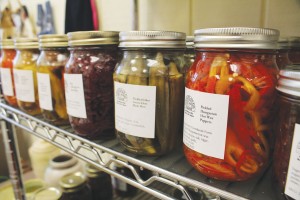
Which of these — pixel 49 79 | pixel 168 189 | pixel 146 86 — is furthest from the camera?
pixel 168 189

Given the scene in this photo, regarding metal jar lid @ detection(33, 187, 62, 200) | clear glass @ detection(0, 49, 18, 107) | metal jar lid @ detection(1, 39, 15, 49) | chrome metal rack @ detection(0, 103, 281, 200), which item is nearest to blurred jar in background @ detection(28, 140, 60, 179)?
metal jar lid @ detection(33, 187, 62, 200)

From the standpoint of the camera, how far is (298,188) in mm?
229

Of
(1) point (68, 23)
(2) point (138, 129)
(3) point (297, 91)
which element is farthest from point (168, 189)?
(1) point (68, 23)

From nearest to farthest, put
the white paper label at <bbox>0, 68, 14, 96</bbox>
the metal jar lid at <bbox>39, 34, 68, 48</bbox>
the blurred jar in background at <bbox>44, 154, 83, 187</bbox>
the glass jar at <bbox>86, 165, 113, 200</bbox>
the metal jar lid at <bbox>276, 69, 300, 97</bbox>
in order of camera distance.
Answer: the metal jar lid at <bbox>276, 69, 300, 97</bbox> → the metal jar lid at <bbox>39, 34, 68, 48</bbox> → the white paper label at <bbox>0, 68, 14, 96</bbox> → the glass jar at <bbox>86, 165, 113, 200</bbox> → the blurred jar in background at <bbox>44, 154, 83, 187</bbox>

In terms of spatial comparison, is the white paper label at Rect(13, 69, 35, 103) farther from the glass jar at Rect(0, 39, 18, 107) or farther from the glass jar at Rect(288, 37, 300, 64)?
the glass jar at Rect(288, 37, 300, 64)

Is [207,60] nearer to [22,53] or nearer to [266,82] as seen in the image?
[266,82]

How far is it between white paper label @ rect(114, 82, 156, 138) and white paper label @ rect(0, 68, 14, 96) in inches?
16.9

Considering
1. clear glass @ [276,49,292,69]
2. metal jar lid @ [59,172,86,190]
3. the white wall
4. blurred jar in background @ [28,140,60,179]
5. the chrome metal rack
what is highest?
the white wall

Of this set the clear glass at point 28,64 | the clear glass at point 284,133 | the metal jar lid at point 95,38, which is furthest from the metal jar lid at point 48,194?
the clear glass at point 284,133

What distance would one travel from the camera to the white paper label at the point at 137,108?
0.33 metres

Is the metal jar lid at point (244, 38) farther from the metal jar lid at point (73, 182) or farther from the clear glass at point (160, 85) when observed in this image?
the metal jar lid at point (73, 182)

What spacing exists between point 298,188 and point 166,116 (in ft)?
0.59

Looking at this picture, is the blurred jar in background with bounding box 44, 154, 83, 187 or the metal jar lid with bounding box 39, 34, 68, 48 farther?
the blurred jar in background with bounding box 44, 154, 83, 187

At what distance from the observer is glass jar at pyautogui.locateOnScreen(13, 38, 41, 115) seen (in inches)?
22.1
